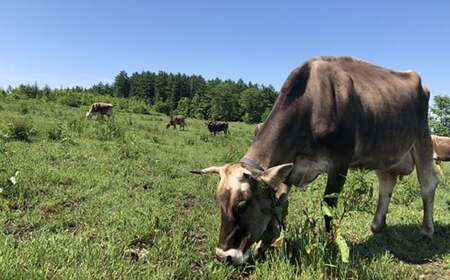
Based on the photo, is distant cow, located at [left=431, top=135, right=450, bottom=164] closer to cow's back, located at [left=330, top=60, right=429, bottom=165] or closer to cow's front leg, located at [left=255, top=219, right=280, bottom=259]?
cow's back, located at [left=330, top=60, right=429, bottom=165]

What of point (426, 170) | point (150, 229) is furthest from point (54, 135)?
point (426, 170)

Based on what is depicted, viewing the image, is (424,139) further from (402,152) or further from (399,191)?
(399,191)

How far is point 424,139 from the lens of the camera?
6281 millimetres

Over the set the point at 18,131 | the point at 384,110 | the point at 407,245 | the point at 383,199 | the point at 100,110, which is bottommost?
the point at 407,245

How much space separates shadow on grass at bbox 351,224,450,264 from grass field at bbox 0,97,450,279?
1 centimetres

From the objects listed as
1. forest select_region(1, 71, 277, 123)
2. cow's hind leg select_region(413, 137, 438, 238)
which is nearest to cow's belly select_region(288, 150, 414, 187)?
cow's hind leg select_region(413, 137, 438, 238)

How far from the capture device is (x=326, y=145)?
4.82 m

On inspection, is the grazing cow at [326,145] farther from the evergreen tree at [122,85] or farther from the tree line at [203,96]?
the evergreen tree at [122,85]

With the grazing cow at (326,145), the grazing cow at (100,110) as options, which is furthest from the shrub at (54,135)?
the grazing cow at (100,110)

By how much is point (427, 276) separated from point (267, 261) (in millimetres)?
1897

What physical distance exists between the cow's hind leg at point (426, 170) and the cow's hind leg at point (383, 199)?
1.42 ft

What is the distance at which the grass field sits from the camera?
12.2 ft

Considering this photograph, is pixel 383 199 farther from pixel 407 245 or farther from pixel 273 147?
pixel 273 147

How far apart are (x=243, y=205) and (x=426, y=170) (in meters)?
3.72
